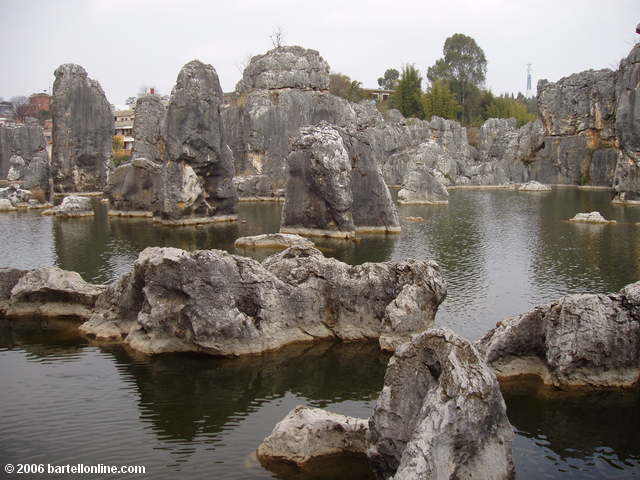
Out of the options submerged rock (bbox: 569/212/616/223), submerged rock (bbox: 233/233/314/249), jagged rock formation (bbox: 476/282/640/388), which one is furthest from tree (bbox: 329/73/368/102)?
jagged rock formation (bbox: 476/282/640/388)

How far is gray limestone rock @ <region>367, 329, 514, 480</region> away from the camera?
6.75 metres

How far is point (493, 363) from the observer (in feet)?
38.3

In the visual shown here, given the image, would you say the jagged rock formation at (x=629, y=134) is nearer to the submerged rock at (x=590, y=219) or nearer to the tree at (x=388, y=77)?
the submerged rock at (x=590, y=219)

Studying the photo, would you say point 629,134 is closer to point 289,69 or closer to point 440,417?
point 289,69

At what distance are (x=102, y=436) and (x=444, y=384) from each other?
5227 mm

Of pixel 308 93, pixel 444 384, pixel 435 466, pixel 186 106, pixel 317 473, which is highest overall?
pixel 308 93

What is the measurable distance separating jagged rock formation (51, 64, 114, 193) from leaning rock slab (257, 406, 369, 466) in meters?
45.8

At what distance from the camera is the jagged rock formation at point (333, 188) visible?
2692 centimetres

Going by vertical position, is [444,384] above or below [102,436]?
above

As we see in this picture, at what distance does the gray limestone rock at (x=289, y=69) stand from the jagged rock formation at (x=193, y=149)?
21645mm

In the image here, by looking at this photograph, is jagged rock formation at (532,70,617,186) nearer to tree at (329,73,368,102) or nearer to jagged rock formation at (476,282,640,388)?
tree at (329,73,368,102)

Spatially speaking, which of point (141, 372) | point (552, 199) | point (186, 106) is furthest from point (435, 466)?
point (552, 199)

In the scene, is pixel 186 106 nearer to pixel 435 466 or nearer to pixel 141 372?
pixel 141 372

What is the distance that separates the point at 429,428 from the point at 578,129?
62834 millimetres
